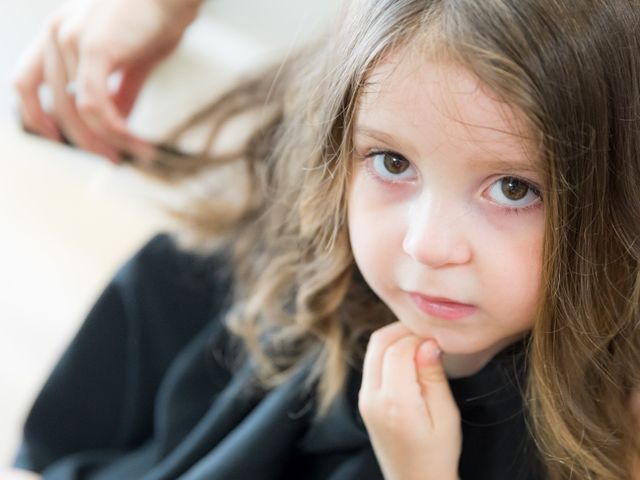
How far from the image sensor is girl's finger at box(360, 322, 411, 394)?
817 mm

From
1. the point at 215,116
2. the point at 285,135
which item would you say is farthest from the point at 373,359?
the point at 215,116

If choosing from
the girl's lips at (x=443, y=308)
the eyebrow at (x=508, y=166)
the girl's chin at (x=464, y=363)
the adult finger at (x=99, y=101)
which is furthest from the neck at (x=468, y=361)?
the adult finger at (x=99, y=101)

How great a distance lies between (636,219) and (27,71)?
651mm

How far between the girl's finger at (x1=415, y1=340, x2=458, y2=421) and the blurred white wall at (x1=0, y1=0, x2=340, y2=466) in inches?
18.9

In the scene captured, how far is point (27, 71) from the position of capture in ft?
3.37

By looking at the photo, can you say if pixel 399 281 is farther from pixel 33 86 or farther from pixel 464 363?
pixel 33 86

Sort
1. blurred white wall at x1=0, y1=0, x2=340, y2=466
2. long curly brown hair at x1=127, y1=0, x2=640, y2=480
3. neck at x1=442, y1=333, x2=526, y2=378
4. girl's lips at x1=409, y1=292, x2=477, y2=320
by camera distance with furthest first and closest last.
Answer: blurred white wall at x1=0, y1=0, x2=340, y2=466 → neck at x1=442, y1=333, x2=526, y2=378 → girl's lips at x1=409, y1=292, x2=477, y2=320 → long curly brown hair at x1=127, y1=0, x2=640, y2=480

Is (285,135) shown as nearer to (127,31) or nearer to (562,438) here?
(127,31)

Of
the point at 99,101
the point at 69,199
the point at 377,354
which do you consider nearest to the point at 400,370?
the point at 377,354

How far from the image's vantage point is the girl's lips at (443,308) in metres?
0.74

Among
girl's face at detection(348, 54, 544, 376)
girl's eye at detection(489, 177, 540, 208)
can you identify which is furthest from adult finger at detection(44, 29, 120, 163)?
girl's eye at detection(489, 177, 540, 208)

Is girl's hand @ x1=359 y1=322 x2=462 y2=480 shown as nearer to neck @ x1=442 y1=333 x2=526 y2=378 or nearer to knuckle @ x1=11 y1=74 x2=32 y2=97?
neck @ x1=442 y1=333 x2=526 y2=378

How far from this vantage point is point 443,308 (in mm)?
748

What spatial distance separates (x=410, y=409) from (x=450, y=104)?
274 millimetres
